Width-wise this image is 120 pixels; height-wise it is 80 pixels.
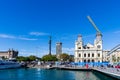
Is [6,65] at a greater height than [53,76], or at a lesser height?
greater

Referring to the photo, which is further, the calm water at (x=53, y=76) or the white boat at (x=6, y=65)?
the white boat at (x=6, y=65)

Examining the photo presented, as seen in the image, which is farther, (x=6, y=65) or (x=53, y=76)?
(x=6, y=65)

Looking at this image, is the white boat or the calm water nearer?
the calm water

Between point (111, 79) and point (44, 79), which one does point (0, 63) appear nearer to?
point (44, 79)

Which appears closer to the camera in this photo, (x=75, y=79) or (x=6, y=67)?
(x=75, y=79)

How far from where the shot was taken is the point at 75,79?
2916 inches

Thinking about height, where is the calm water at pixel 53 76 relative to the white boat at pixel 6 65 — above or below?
below

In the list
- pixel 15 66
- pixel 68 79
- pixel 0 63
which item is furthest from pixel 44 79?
pixel 15 66

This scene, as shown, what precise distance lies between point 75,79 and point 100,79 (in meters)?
7.71

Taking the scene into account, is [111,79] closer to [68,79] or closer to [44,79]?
[68,79]

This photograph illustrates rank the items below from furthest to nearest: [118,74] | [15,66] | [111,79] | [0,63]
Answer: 1. [15,66]
2. [0,63]
3. [111,79]
4. [118,74]

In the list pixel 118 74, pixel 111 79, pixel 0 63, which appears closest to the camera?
pixel 118 74

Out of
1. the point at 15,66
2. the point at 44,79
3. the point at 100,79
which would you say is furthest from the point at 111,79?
the point at 15,66

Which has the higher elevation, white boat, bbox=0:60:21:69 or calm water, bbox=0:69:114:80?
white boat, bbox=0:60:21:69
